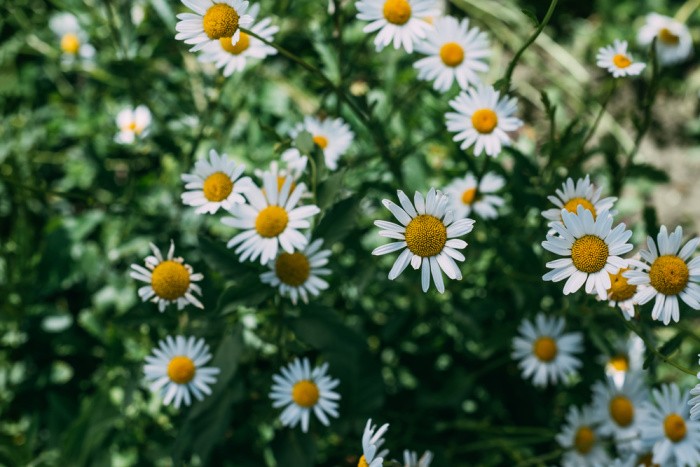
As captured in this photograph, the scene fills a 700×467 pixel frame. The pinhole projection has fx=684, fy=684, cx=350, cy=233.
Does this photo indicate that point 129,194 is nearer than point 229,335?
No

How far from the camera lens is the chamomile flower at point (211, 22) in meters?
1.39

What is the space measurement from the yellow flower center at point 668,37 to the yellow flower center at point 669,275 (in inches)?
61.1

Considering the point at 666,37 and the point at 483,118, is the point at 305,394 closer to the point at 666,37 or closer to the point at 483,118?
the point at 483,118

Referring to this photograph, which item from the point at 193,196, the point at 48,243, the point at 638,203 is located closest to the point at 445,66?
the point at 193,196

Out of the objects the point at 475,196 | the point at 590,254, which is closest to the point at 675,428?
the point at 590,254

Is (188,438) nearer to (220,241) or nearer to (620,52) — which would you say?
(220,241)

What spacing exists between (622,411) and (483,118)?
896 mm

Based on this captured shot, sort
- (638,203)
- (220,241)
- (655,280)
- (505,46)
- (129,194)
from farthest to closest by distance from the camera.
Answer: (505,46) < (638,203) < (129,194) < (220,241) < (655,280)

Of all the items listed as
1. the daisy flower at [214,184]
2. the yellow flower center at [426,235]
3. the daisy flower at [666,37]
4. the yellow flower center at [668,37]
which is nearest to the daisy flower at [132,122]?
the daisy flower at [214,184]

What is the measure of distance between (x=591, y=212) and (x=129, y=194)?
1416 millimetres

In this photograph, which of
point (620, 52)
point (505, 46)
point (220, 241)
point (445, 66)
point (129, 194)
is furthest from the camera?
point (505, 46)

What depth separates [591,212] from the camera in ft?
4.77

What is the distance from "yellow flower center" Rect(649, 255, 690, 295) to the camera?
143 centimetres

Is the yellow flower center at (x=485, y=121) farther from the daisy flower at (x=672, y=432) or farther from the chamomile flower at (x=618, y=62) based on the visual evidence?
Answer: the daisy flower at (x=672, y=432)
